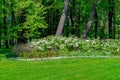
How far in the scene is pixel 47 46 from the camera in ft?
102

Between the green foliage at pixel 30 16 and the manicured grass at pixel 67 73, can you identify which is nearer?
the manicured grass at pixel 67 73

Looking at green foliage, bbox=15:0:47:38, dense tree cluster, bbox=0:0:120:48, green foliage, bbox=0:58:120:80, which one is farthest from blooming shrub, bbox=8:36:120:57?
green foliage, bbox=15:0:47:38

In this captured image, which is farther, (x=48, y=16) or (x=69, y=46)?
(x=48, y=16)

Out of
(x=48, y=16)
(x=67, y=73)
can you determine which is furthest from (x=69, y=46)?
(x=48, y=16)

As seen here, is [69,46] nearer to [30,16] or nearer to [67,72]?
[30,16]

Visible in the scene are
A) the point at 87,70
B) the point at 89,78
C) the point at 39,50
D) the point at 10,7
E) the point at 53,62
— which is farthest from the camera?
the point at 10,7

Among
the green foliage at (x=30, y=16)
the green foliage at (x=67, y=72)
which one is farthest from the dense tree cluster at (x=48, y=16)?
the green foliage at (x=67, y=72)

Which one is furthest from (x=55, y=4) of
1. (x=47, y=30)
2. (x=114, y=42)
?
(x=114, y=42)

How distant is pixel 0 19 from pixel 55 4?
11.3 metres

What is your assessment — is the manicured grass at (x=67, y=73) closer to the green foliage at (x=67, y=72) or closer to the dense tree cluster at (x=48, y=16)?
the green foliage at (x=67, y=72)

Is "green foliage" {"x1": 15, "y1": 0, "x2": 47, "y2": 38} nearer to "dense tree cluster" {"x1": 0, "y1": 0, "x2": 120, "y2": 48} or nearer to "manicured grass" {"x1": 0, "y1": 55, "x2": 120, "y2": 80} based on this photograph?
"dense tree cluster" {"x1": 0, "y1": 0, "x2": 120, "y2": 48}

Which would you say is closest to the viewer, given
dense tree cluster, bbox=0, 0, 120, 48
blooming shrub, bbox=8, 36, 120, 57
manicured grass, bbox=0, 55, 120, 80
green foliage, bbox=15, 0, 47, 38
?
manicured grass, bbox=0, 55, 120, 80

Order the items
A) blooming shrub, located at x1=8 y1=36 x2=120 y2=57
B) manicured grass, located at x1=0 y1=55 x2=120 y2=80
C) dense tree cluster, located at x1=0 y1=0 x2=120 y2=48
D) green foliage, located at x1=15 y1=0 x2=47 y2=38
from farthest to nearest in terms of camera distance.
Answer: green foliage, located at x1=15 y1=0 x2=47 y2=38 < dense tree cluster, located at x1=0 y1=0 x2=120 y2=48 < blooming shrub, located at x1=8 y1=36 x2=120 y2=57 < manicured grass, located at x1=0 y1=55 x2=120 y2=80

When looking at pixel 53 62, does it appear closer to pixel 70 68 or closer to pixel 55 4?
pixel 70 68
